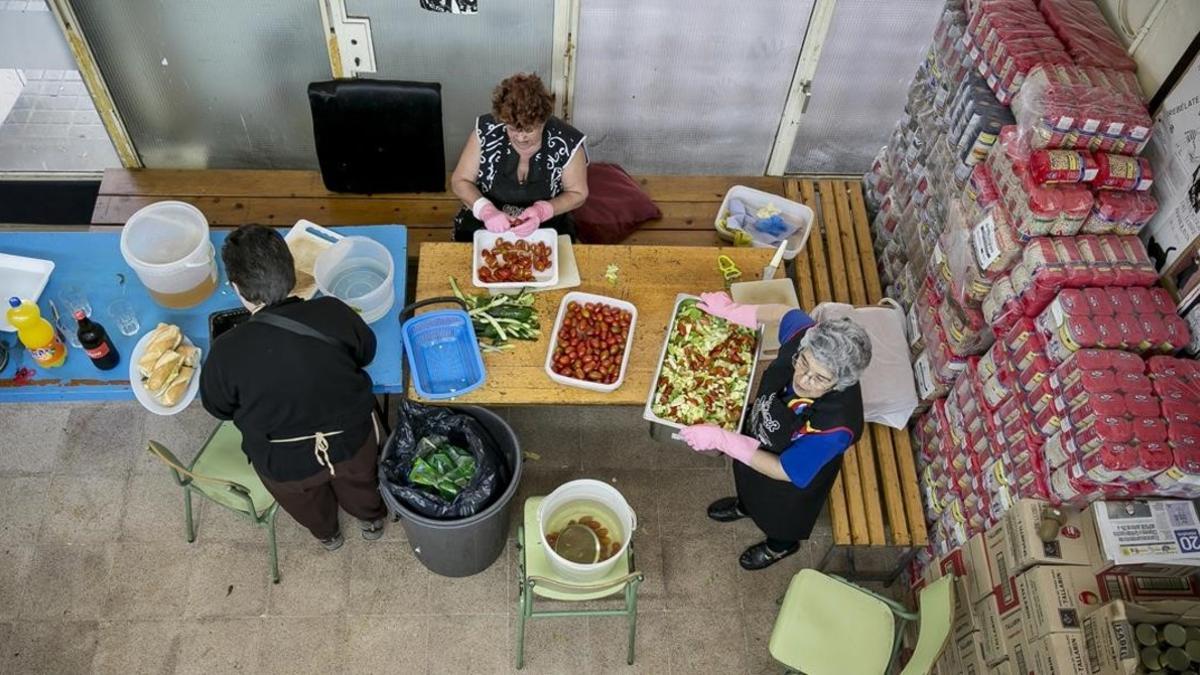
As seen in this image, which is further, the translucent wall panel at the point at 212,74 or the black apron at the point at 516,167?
the translucent wall panel at the point at 212,74

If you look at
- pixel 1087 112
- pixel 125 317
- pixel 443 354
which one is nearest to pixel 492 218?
pixel 443 354

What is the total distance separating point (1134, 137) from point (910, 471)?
1.81m

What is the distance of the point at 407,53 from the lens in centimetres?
485

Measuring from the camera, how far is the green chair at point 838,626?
12.0ft

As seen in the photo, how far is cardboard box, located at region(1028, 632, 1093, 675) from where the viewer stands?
9.99 feet

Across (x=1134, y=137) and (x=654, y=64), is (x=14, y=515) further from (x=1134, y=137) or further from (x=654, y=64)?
(x=1134, y=137)

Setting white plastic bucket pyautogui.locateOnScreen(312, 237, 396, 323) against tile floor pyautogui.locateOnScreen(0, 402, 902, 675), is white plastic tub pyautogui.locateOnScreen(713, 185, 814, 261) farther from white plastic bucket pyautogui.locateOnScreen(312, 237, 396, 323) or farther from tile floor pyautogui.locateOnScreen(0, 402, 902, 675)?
white plastic bucket pyautogui.locateOnScreen(312, 237, 396, 323)

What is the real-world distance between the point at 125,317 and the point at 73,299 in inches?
11.2

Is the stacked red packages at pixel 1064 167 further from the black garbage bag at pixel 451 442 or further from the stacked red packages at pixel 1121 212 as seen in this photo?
the black garbage bag at pixel 451 442

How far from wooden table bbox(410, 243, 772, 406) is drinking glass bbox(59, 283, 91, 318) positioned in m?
1.45

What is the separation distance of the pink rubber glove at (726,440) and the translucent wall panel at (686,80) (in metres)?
2.32

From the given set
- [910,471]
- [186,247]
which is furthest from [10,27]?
[910,471]

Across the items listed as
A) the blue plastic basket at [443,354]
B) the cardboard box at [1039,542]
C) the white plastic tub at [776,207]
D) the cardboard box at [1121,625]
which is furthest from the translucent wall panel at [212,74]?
the cardboard box at [1121,625]

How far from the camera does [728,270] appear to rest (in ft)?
14.0
